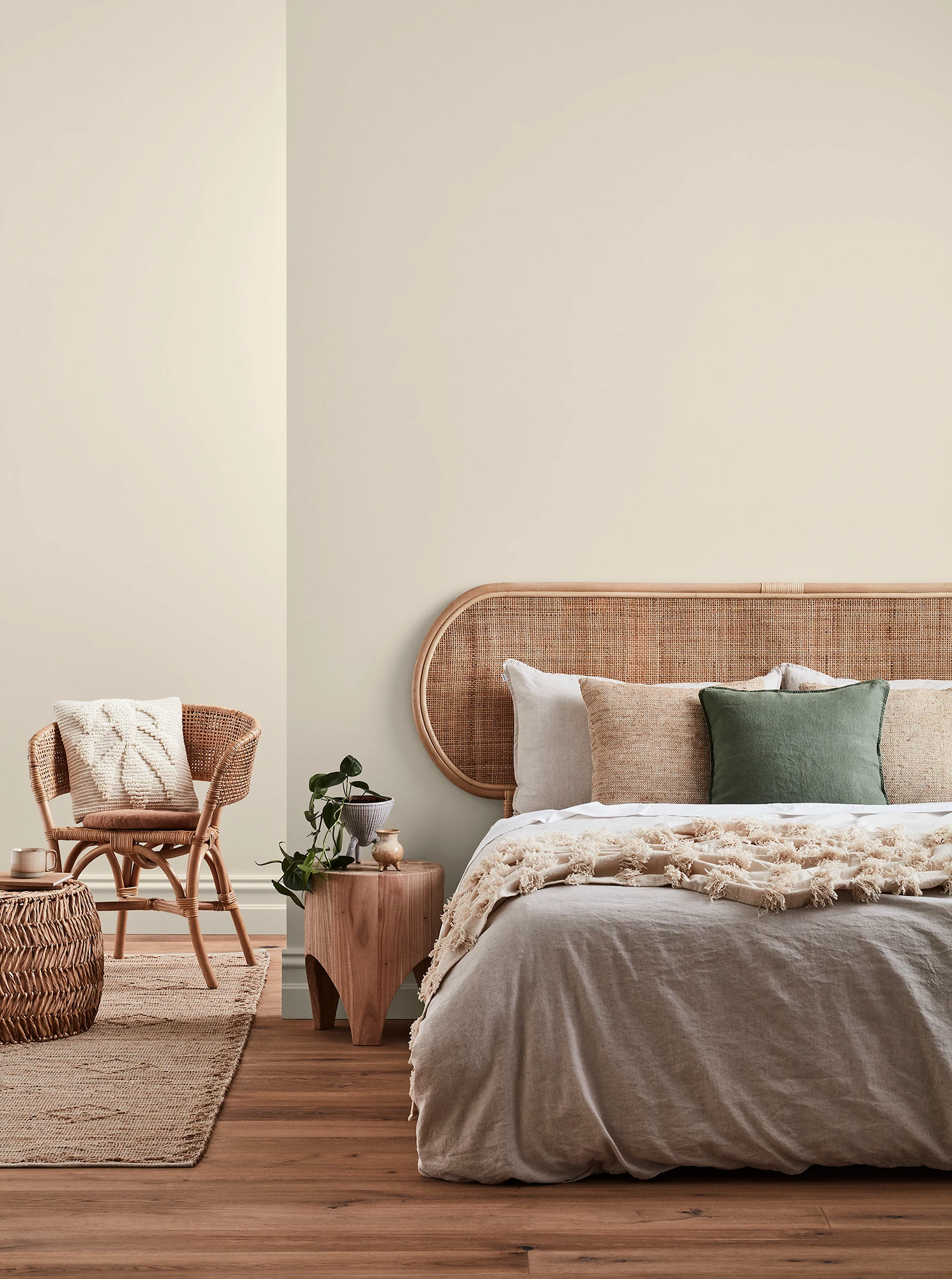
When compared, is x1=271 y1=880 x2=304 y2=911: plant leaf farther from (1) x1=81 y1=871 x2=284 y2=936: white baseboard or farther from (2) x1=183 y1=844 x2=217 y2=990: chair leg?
(1) x1=81 y1=871 x2=284 y2=936: white baseboard

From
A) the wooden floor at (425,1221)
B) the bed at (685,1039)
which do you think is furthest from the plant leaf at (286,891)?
the bed at (685,1039)

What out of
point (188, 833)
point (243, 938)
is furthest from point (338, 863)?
point (243, 938)

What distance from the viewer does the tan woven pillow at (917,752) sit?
9.57 ft

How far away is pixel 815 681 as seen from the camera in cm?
318

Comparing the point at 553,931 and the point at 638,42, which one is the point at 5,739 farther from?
the point at 638,42

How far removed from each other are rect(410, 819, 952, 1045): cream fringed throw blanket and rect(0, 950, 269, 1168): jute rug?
57 cm

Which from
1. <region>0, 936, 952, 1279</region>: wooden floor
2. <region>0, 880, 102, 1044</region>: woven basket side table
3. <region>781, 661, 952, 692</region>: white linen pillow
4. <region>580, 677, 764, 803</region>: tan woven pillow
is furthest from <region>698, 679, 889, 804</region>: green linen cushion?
<region>0, 880, 102, 1044</region>: woven basket side table

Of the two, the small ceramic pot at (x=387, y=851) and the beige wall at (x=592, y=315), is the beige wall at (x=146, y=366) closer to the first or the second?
the beige wall at (x=592, y=315)

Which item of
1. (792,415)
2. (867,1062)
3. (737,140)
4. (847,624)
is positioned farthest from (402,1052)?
(737,140)

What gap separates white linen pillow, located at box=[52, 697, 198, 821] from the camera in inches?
137

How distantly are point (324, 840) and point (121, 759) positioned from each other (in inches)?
31.0

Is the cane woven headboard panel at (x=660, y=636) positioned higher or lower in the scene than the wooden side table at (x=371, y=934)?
higher

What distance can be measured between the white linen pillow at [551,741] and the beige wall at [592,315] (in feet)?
0.83

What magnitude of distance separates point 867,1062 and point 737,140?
9.22ft
